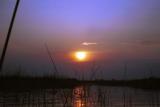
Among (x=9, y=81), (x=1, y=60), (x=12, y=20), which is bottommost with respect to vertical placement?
(x=1, y=60)

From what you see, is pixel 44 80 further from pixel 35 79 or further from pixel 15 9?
pixel 15 9

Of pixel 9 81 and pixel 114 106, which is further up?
pixel 9 81

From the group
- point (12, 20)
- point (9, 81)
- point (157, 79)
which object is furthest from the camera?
point (157, 79)

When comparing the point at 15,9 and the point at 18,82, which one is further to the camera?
the point at 18,82

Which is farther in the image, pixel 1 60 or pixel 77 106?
pixel 77 106

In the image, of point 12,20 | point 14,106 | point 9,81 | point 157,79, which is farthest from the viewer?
point 157,79

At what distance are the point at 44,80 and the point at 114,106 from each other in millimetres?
23436

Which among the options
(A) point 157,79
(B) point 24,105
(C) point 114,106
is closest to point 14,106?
(B) point 24,105

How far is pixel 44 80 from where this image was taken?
36.2 meters

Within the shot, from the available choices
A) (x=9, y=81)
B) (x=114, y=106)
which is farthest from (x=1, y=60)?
(x=9, y=81)

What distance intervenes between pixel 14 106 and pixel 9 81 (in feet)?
63.3

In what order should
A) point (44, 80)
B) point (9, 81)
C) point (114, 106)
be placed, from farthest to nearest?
point (44, 80)
point (9, 81)
point (114, 106)

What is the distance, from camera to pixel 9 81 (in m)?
30.6

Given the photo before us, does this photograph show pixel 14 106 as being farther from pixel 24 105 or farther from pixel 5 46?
pixel 5 46
